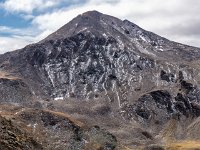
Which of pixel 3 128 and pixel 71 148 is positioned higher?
pixel 3 128

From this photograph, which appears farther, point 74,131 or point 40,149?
point 74,131

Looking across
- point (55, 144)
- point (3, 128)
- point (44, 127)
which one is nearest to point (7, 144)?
point (3, 128)

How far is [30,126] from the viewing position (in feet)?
634

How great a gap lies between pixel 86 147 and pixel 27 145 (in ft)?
140

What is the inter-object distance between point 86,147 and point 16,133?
138ft

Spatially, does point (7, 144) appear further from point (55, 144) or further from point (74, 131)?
point (74, 131)

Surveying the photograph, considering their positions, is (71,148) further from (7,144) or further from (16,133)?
(7,144)

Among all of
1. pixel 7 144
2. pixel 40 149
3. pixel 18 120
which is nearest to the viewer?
pixel 7 144

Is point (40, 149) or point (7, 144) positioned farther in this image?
point (40, 149)

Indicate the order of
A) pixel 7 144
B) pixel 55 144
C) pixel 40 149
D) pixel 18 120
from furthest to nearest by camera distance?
pixel 18 120
pixel 55 144
pixel 40 149
pixel 7 144

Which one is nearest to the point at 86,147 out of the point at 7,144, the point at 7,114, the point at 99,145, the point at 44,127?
the point at 99,145

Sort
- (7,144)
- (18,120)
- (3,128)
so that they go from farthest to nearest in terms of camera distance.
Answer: (18,120)
(3,128)
(7,144)

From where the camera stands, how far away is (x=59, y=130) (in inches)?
7781

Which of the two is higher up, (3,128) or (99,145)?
(3,128)
